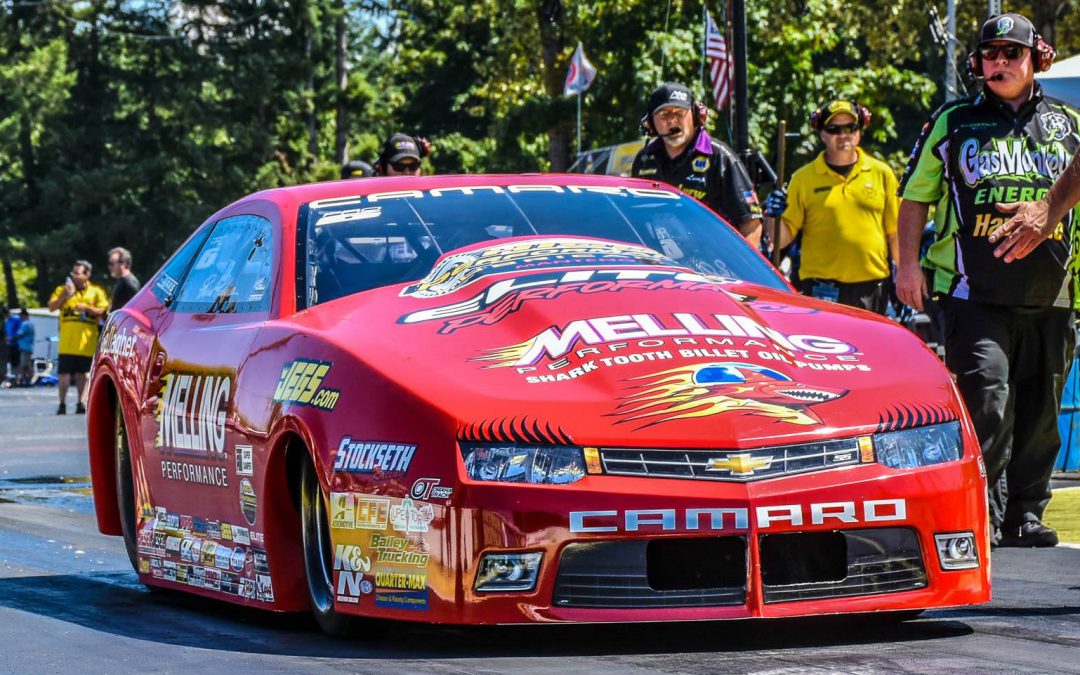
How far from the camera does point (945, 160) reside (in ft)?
24.1

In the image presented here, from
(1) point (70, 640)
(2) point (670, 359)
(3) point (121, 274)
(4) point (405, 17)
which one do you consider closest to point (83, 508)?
(1) point (70, 640)

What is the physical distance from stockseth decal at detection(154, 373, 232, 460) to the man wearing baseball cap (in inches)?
142

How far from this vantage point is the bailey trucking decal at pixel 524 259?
581 cm

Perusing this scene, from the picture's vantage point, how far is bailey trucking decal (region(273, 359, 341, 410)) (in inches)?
206

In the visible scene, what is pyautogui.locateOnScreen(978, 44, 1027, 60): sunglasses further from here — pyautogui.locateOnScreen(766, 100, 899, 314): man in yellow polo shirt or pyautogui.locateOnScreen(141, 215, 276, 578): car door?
pyautogui.locateOnScreen(766, 100, 899, 314): man in yellow polo shirt

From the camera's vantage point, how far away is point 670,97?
9.50 metres

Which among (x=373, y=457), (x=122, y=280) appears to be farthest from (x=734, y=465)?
(x=122, y=280)

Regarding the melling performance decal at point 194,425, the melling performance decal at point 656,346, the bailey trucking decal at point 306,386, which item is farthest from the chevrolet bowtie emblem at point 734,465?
the melling performance decal at point 194,425

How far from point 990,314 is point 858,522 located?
8.86 ft

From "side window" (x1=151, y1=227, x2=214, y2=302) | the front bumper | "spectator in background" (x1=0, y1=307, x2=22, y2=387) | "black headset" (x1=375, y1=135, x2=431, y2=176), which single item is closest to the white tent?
"black headset" (x1=375, y1=135, x2=431, y2=176)

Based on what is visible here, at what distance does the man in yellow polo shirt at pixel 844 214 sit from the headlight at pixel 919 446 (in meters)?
5.21

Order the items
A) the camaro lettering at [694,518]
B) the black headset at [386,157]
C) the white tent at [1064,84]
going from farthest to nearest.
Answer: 1. the white tent at [1064,84]
2. the black headset at [386,157]
3. the camaro lettering at [694,518]

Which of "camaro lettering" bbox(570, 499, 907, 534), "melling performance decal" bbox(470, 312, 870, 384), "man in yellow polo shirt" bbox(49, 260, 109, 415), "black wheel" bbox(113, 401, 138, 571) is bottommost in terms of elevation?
"man in yellow polo shirt" bbox(49, 260, 109, 415)

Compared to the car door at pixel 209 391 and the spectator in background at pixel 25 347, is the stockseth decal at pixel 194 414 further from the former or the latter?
the spectator in background at pixel 25 347
